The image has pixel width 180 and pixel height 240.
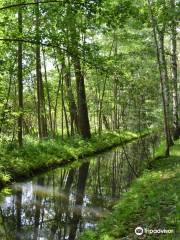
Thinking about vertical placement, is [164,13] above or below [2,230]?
above

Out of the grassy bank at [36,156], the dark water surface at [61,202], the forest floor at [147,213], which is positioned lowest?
the dark water surface at [61,202]

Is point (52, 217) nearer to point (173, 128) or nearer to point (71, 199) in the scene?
point (71, 199)

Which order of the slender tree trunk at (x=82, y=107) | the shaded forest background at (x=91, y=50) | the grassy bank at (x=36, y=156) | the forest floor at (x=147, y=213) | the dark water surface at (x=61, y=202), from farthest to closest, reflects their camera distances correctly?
the slender tree trunk at (x=82, y=107) < the grassy bank at (x=36, y=156) < the shaded forest background at (x=91, y=50) < the dark water surface at (x=61, y=202) < the forest floor at (x=147, y=213)

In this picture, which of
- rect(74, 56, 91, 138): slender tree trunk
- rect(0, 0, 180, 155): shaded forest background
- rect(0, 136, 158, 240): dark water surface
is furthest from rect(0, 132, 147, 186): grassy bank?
rect(74, 56, 91, 138): slender tree trunk

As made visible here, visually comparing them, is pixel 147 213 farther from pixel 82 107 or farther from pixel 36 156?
pixel 82 107

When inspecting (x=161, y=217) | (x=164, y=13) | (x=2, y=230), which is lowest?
(x=2, y=230)

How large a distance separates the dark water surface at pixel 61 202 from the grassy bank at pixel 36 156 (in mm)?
541

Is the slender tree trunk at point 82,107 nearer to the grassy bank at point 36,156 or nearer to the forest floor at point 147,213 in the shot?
the grassy bank at point 36,156

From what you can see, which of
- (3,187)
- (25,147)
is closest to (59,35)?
(3,187)

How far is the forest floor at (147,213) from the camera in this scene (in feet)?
24.0

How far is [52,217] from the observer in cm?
1067

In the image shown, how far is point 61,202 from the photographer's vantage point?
12359 millimetres

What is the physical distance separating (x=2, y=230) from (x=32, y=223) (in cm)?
87

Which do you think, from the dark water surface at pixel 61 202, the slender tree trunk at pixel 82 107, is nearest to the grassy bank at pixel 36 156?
the dark water surface at pixel 61 202
